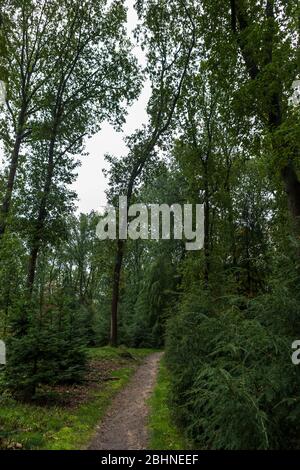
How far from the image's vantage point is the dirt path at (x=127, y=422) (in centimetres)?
789

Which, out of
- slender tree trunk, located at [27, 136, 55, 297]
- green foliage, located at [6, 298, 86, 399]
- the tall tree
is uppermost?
the tall tree

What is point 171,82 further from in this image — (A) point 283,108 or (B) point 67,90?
(A) point 283,108

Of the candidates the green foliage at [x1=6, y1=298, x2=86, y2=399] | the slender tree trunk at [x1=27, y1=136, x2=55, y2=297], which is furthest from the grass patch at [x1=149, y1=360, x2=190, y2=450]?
the slender tree trunk at [x1=27, y1=136, x2=55, y2=297]

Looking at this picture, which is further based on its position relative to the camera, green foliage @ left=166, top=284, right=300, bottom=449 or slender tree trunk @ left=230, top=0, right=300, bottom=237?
slender tree trunk @ left=230, top=0, right=300, bottom=237

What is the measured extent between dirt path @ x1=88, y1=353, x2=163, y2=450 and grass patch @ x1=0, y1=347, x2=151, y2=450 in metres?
0.25

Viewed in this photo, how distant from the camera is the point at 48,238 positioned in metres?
18.2

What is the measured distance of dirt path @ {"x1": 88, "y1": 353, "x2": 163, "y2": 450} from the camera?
789 cm

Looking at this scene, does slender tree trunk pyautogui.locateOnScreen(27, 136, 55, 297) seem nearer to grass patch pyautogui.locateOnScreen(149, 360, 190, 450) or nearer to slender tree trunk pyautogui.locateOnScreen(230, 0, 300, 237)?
grass patch pyautogui.locateOnScreen(149, 360, 190, 450)

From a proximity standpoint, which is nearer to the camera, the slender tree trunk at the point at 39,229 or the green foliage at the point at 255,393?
the green foliage at the point at 255,393

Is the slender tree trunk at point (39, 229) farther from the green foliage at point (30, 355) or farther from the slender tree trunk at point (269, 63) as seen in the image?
the slender tree trunk at point (269, 63)

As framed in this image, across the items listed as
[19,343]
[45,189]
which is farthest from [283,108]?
[45,189]

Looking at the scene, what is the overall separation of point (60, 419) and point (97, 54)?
18.5 m

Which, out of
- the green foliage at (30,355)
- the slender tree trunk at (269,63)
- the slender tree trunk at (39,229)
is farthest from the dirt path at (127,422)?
the slender tree trunk at (39,229)

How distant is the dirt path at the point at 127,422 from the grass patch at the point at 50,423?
9.8 inches
